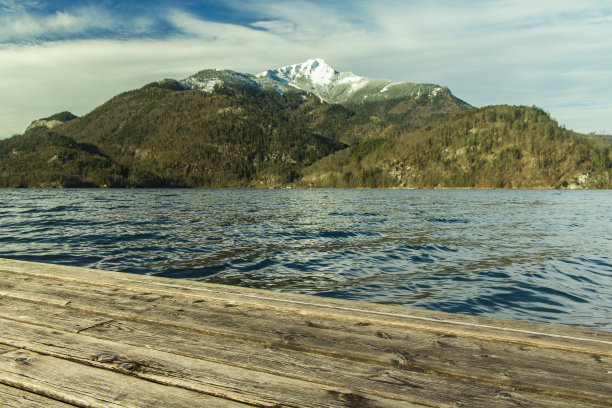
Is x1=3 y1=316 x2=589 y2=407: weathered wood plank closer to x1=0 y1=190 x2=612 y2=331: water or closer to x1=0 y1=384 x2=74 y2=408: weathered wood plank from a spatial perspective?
x1=0 y1=384 x2=74 y2=408: weathered wood plank

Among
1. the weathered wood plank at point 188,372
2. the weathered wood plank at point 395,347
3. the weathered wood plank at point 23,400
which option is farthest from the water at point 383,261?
the weathered wood plank at point 23,400

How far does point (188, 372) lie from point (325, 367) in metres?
1.12

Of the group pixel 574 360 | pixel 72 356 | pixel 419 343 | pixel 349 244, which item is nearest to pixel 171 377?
pixel 72 356

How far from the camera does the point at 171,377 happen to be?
299 centimetres

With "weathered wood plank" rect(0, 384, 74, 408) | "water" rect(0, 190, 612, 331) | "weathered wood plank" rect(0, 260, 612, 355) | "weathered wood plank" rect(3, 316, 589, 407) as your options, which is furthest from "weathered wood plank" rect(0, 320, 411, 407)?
"water" rect(0, 190, 612, 331)

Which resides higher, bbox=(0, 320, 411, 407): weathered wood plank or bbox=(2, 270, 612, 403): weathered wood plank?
bbox=(2, 270, 612, 403): weathered wood plank

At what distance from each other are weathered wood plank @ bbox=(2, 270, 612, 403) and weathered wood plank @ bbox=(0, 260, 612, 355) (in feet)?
0.46

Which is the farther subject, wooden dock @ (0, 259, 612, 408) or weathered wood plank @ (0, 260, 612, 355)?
weathered wood plank @ (0, 260, 612, 355)

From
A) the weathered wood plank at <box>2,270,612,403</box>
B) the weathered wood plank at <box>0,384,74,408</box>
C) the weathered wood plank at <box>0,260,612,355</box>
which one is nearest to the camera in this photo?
the weathered wood plank at <box>0,384,74,408</box>

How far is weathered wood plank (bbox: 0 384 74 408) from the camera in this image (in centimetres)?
266

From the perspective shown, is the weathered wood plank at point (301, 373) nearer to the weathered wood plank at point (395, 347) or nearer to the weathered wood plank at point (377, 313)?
the weathered wood plank at point (395, 347)

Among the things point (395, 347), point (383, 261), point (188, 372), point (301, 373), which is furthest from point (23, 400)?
point (383, 261)

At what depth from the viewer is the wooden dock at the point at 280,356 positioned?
275 cm

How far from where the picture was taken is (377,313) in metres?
4.41
